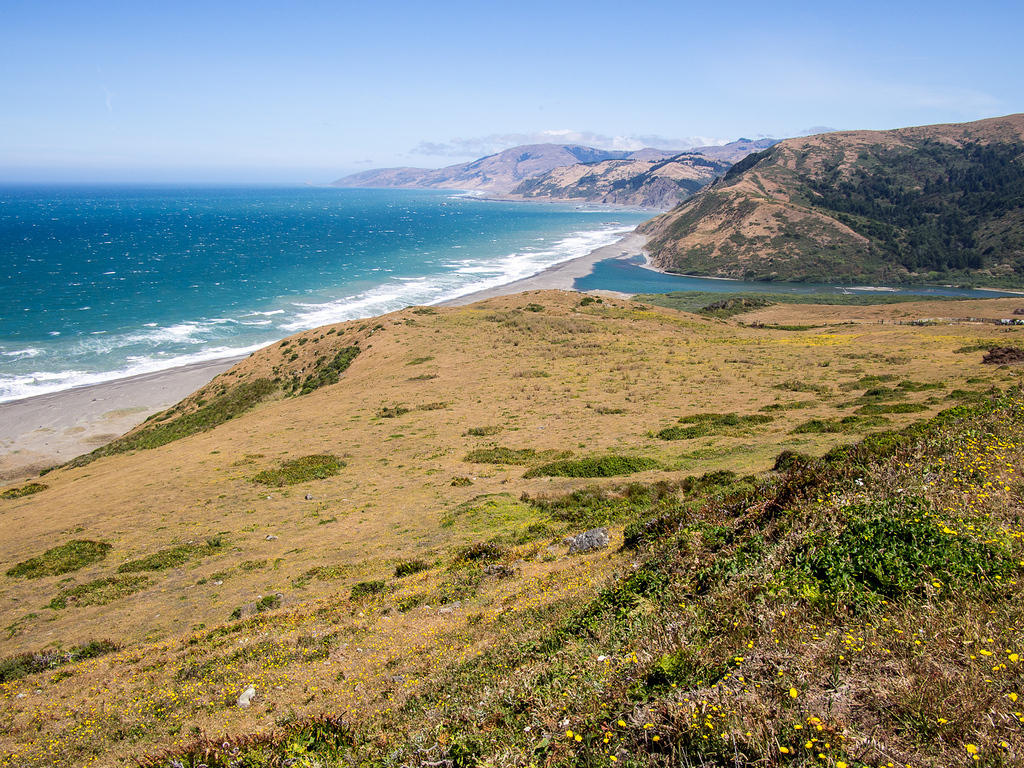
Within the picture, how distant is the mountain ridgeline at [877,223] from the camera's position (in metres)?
139

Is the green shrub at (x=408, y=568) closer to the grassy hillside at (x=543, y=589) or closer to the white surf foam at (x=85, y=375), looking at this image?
→ the grassy hillside at (x=543, y=589)

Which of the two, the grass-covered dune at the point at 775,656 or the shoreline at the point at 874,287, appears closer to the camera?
the grass-covered dune at the point at 775,656

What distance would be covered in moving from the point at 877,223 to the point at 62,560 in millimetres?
193491

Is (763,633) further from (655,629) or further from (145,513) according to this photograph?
(145,513)

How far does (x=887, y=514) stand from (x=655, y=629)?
401 cm

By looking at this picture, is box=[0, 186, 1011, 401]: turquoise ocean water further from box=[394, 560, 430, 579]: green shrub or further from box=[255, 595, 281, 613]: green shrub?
box=[394, 560, 430, 579]: green shrub

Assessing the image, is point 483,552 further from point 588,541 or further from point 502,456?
point 502,456

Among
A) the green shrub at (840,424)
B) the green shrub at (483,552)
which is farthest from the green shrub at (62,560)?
the green shrub at (840,424)

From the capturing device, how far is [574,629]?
841cm

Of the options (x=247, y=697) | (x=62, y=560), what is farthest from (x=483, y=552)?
(x=62, y=560)

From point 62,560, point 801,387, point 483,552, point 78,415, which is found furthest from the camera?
point 78,415

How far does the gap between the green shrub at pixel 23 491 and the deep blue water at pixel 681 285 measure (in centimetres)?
Result: 9812

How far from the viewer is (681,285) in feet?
436

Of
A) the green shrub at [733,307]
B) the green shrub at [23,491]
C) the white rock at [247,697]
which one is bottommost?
the green shrub at [23,491]
